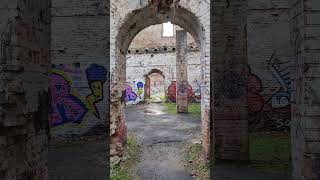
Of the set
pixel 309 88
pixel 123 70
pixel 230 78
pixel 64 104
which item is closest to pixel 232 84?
pixel 230 78

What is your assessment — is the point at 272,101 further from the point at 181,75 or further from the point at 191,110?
the point at 191,110

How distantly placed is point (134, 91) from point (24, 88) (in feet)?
71.3

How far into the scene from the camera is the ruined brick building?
2.45 meters

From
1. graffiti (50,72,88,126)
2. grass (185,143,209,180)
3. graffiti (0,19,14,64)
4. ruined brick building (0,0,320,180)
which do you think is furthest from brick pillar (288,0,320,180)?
graffiti (50,72,88,126)

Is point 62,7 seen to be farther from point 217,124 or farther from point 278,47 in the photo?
point 278,47

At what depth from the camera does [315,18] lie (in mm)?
2715

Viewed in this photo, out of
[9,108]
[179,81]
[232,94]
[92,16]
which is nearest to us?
[9,108]

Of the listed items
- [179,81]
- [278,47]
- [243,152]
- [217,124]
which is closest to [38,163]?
[217,124]

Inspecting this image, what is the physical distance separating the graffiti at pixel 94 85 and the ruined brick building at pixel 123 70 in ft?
0.09

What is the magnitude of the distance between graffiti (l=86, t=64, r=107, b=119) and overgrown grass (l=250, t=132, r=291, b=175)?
4.32m

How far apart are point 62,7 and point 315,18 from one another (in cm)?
732

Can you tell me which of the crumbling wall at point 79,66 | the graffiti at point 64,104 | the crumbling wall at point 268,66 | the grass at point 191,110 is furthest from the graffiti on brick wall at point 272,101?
the grass at point 191,110

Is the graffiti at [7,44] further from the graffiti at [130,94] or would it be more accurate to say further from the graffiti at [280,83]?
the graffiti at [130,94]

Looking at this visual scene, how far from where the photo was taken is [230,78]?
18.9 feet
